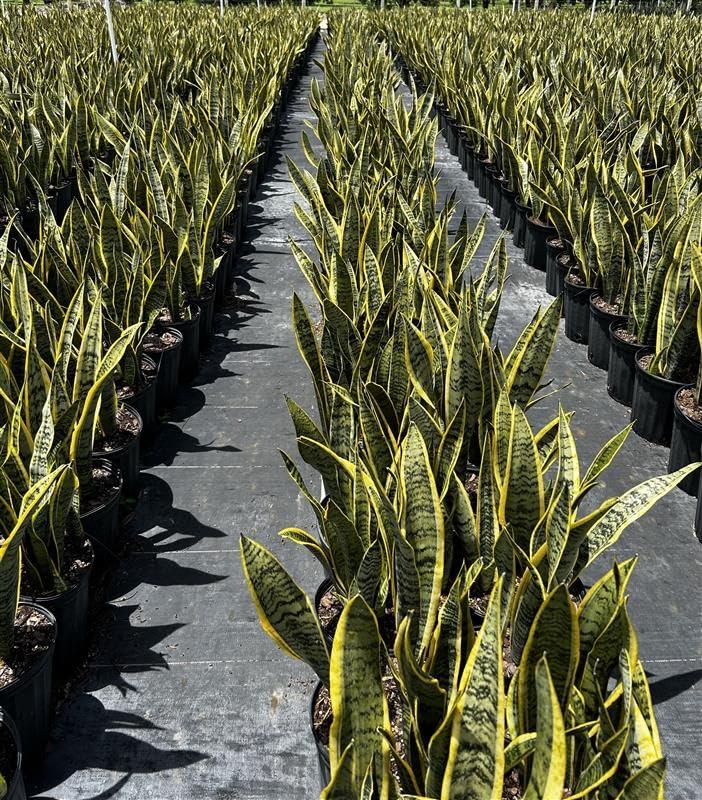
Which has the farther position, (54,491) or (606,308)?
(606,308)

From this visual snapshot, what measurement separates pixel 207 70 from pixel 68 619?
5376 millimetres

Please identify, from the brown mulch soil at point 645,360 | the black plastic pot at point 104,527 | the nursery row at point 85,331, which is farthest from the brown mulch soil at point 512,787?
the brown mulch soil at point 645,360

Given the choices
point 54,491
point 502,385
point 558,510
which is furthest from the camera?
point 502,385

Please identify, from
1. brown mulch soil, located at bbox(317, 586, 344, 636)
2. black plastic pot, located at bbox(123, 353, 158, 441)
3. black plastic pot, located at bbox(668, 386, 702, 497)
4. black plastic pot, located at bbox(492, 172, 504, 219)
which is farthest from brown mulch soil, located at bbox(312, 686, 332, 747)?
black plastic pot, located at bbox(492, 172, 504, 219)

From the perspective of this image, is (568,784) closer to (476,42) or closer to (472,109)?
(472,109)

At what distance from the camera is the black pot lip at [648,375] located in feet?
7.53

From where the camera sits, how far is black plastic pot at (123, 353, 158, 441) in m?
2.26

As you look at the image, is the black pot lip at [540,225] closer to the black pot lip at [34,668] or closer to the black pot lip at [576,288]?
the black pot lip at [576,288]

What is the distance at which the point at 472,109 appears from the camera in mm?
5164

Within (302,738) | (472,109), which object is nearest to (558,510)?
(302,738)

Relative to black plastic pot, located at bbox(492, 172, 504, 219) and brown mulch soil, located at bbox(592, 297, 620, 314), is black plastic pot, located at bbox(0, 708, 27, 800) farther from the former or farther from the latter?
black plastic pot, located at bbox(492, 172, 504, 219)

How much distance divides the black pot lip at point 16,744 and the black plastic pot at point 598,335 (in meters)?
2.19

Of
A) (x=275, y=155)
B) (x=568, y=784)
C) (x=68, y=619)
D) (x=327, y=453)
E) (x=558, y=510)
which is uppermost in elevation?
(x=558, y=510)

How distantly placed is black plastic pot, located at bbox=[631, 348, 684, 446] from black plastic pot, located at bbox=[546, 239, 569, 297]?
1.00 m
